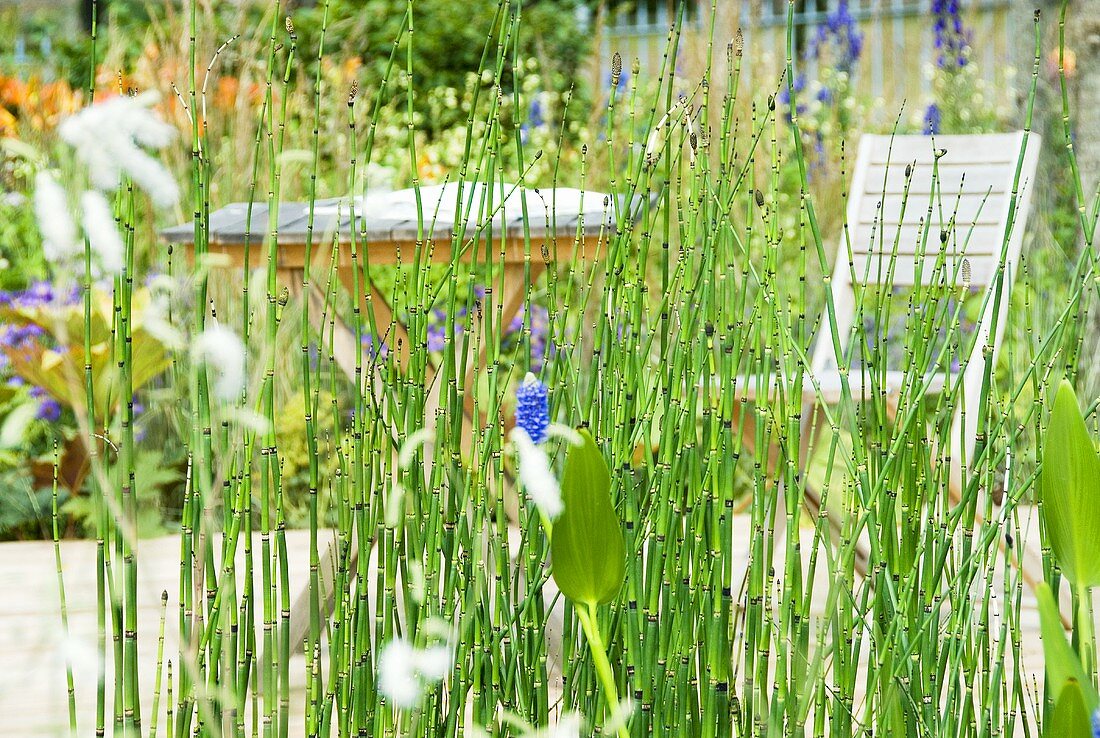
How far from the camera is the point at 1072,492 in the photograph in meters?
0.79

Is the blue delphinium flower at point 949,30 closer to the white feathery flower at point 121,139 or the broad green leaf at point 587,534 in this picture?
the broad green leaf at point 587,534

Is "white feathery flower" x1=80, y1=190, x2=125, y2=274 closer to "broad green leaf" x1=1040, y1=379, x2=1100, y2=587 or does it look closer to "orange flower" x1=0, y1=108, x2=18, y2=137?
"broad green leaf" x1=1040, y1=379, x2=1100, y2=587

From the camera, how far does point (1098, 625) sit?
96.4 inches

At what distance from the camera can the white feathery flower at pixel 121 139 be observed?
0.67 meters

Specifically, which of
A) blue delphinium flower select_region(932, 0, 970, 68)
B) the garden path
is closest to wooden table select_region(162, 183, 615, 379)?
the garden path

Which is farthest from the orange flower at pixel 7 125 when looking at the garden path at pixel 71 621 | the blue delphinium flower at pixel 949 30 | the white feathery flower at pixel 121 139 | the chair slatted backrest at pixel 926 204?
the white feathery flower at pixel 121 139

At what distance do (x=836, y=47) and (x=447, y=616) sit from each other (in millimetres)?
4803

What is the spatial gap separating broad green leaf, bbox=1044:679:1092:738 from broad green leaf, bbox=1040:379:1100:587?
0.13m

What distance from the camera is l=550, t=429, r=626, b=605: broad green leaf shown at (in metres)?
0.74

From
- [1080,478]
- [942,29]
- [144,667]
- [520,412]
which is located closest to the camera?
[1080,478]

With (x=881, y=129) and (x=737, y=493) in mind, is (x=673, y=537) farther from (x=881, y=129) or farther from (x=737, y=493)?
(x=881, y=129)

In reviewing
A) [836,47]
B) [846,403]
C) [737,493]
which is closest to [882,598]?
[846,403]

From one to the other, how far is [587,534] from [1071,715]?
29 cm

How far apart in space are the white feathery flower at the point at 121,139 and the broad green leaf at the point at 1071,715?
56 cm
